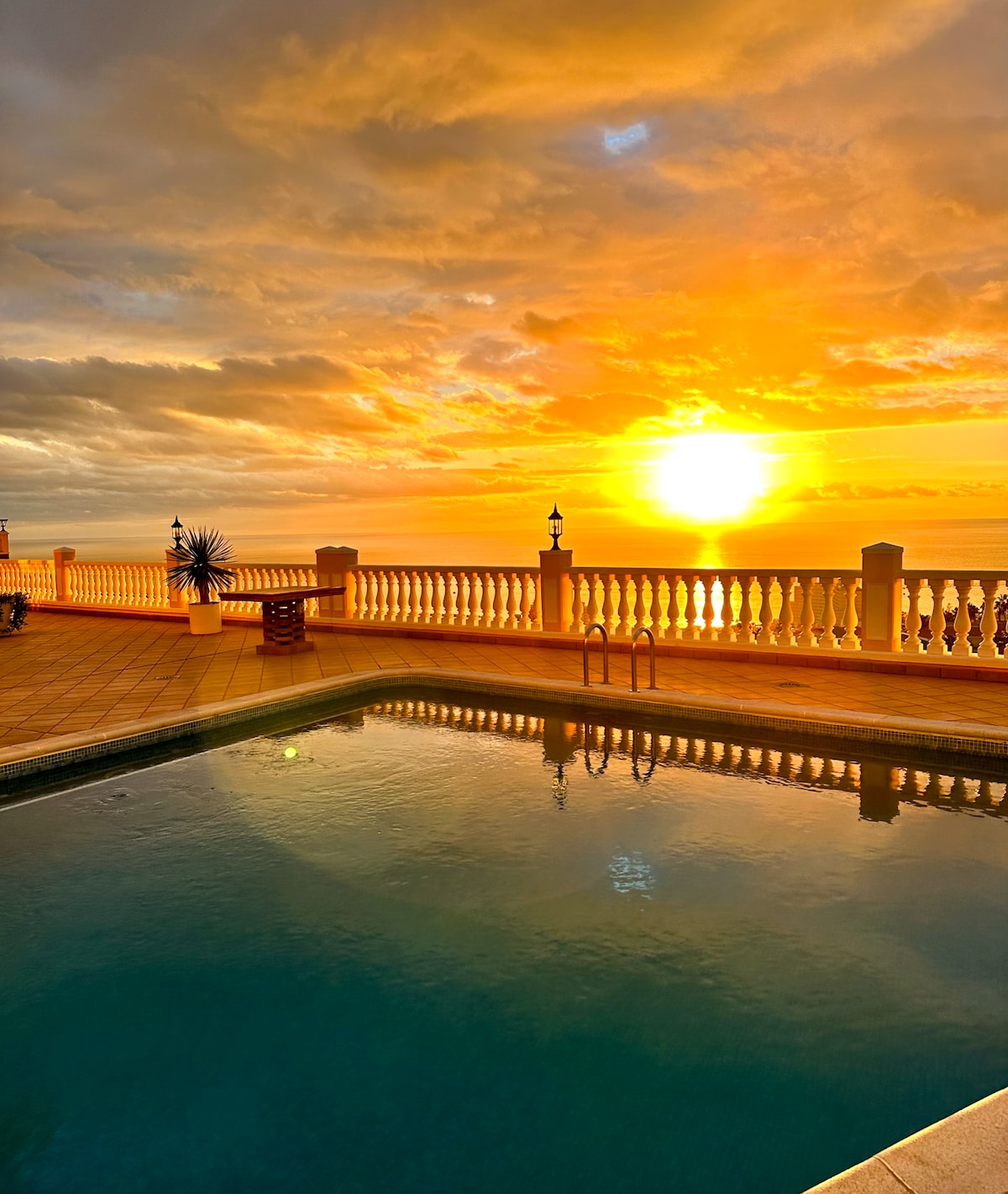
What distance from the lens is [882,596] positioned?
29.1ft

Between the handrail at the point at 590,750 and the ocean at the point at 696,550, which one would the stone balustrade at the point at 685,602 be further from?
the ocean at the point at 696,550

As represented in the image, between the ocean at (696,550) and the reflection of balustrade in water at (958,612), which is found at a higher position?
the ocean at (696,550)

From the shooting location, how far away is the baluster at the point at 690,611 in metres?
10.0

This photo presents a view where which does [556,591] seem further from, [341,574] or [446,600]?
[341,574]

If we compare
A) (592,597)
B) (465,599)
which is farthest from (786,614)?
(465,599)

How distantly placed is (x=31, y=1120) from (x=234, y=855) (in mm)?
2140

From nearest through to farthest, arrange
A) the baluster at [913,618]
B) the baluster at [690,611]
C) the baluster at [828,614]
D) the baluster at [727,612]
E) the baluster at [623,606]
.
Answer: the baluster at [913,618] → the baluster at [828,614] → the baluster at [727,612] → the baluster at [690,611] → the baluster at [623,606]

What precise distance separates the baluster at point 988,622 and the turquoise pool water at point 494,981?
3.11 m

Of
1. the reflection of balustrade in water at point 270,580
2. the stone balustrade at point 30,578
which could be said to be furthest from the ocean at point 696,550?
the reflection of balustrade in water at point 270,580

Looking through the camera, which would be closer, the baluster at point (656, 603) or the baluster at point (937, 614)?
the baluster at point (937, 614)

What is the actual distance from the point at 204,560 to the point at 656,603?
7.82 meters

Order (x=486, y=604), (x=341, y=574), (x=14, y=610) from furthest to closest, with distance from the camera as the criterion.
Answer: (x=14, y=610) → (x=341, y=574) → (x=486, y=604)

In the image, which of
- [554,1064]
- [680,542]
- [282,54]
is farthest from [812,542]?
[554,1064]

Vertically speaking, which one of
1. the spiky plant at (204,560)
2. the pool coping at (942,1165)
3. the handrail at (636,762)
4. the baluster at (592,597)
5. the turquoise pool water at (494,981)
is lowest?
the turquoise pool water at (494,981)
